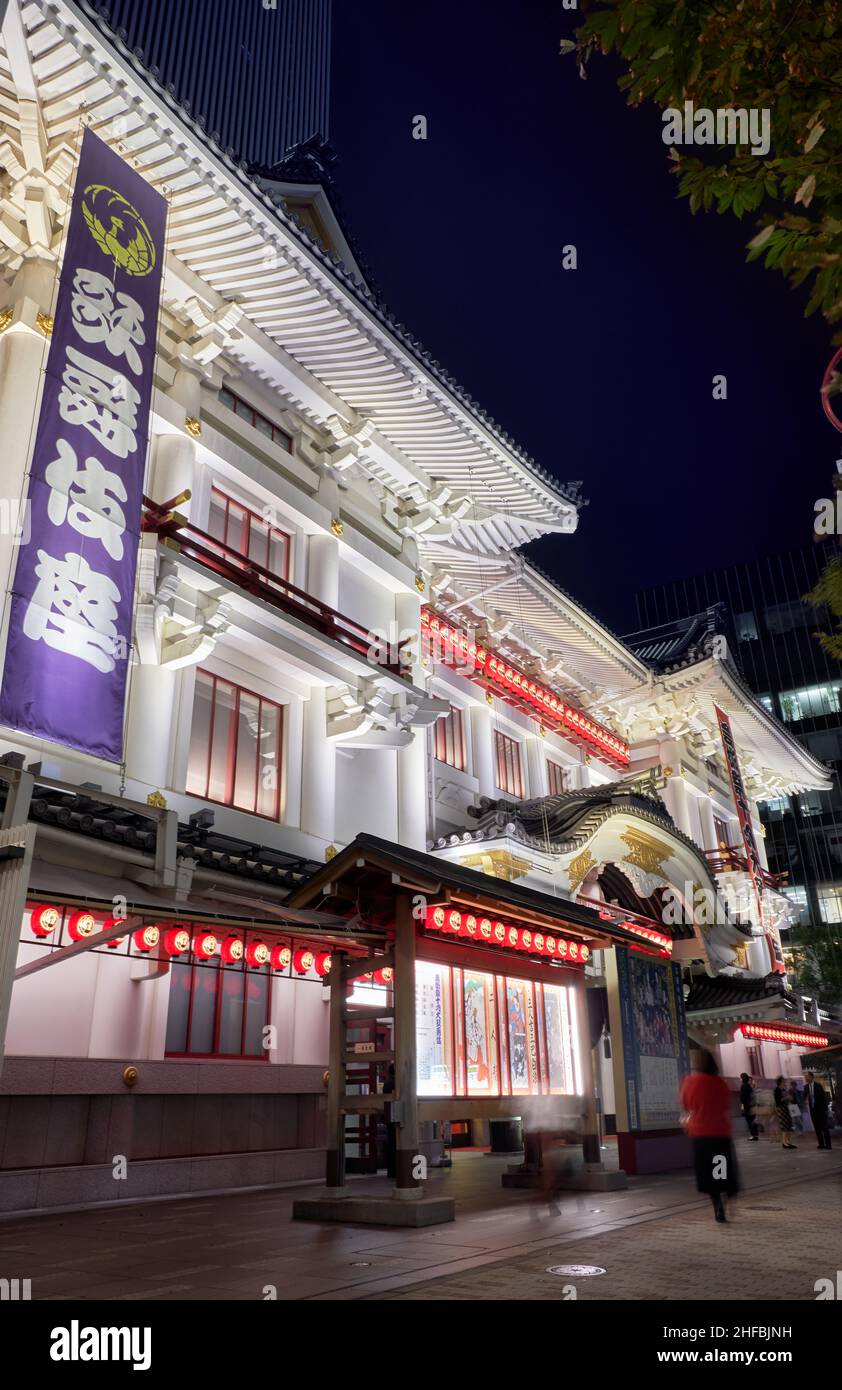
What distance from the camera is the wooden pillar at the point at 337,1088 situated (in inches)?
433

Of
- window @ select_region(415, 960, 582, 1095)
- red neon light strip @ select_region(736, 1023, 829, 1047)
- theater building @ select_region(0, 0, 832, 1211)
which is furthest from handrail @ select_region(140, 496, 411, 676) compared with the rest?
red neon light strip @ select_region(736, 1023, 829, 1047)

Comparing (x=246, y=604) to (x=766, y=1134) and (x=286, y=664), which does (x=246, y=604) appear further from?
(x=766, y=1134)

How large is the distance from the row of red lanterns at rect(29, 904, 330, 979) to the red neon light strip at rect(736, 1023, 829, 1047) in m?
17.3

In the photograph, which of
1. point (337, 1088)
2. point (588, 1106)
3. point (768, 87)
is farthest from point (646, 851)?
point (768, 87)

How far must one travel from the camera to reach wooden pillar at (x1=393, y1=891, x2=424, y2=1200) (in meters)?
10.3

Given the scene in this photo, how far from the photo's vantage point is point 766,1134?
3106 cm

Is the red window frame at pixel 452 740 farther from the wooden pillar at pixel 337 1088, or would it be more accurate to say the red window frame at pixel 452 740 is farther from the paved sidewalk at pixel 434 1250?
the paved sidewalk at pixel 434 1250

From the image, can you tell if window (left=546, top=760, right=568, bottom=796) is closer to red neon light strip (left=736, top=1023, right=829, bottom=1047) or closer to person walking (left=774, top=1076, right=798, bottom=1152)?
red neon light strip (left=736, top=1023, right=829, bottom=1047)

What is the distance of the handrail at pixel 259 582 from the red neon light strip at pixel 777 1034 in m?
15.5

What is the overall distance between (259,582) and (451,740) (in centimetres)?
913

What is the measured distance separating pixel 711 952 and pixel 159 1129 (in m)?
16.3

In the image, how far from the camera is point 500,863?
2020 centimetres

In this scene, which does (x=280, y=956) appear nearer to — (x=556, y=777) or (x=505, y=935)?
(x=505, y=935)
